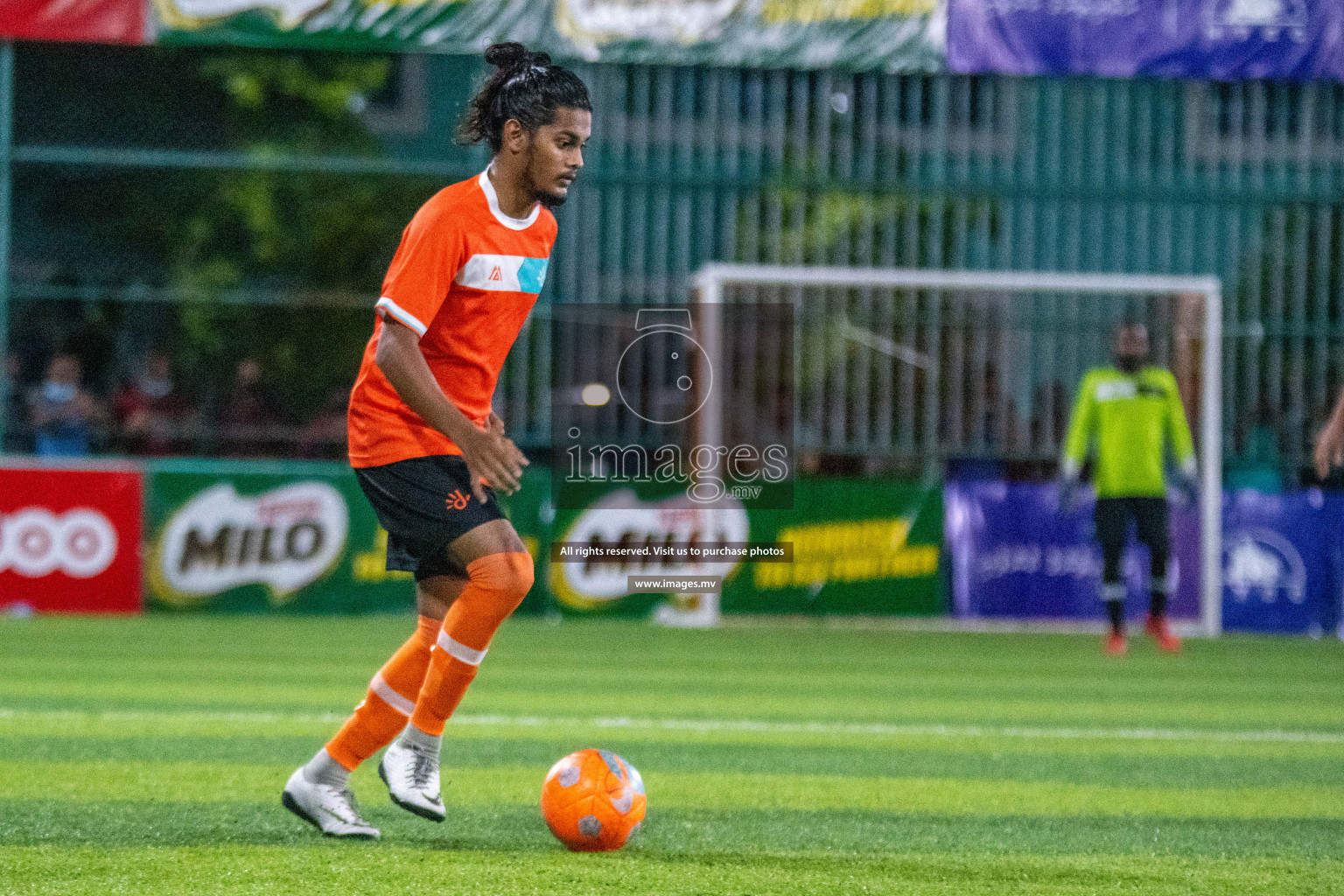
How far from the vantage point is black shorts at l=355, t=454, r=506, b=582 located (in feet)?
15.6

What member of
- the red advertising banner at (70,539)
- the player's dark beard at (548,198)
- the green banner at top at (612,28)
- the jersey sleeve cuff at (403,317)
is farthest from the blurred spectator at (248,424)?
the jersey sleeve cuff at (403,317)

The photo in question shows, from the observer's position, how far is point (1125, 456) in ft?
39.2

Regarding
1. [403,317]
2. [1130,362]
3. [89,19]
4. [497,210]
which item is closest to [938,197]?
[1130,362]

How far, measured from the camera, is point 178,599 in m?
13.5

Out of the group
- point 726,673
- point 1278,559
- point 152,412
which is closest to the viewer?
point 726,673

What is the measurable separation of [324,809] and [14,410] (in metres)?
11.1

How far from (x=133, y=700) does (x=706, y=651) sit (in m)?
4.34

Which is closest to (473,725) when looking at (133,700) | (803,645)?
(133,700)

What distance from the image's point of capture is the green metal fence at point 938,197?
14.4 m

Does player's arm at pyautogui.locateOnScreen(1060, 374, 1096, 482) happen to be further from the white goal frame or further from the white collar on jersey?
the white collar on jersey

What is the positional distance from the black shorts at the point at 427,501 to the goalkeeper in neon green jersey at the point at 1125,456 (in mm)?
7698

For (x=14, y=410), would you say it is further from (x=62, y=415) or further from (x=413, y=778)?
(x=413, y=778)

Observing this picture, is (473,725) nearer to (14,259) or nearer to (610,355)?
(610,355)

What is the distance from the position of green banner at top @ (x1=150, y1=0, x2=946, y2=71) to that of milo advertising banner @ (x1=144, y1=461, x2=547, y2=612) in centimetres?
326
